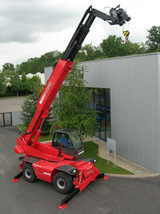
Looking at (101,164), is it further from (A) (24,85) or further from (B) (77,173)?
(A) (24,85)

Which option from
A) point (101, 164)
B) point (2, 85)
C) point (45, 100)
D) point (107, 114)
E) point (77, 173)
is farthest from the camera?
point (2, 85)

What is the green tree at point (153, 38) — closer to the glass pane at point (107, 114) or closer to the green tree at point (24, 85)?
the green tree at point (24, 85)

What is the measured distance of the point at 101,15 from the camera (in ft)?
29.7

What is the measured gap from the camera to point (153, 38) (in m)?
59.8

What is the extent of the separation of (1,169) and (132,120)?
745 cm

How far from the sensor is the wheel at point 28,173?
33.6ft

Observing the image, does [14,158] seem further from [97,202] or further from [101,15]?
[101,15]

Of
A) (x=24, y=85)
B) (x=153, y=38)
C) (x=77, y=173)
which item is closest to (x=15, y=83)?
(x=24, y=85)

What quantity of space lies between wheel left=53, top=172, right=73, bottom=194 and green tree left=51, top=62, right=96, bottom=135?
3.55 m

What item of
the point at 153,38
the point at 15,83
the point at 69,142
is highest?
the point at 153,38

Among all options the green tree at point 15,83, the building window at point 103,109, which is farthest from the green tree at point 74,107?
the green tree at point 15,83

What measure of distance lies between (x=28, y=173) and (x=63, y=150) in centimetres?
197

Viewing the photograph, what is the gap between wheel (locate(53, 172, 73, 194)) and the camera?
29.8 feet

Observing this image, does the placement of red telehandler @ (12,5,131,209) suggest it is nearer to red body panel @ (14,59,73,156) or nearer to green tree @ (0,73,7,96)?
red body panel @ (14,59,73,156)
